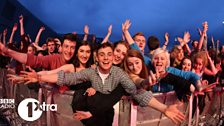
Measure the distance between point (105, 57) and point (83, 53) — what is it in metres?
0.21

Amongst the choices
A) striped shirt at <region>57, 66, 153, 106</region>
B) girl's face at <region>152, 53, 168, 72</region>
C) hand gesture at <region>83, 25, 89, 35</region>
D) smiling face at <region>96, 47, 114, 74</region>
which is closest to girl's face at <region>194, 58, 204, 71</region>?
girl's face at <region>152, 53, 168, 72</region>

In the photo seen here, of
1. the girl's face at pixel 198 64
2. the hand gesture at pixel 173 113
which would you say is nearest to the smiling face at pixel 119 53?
the hand gesture at pixel 173 113

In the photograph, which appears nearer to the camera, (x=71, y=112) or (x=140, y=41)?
(x=71, y=112)

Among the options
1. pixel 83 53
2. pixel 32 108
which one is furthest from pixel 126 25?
pixel 32 108

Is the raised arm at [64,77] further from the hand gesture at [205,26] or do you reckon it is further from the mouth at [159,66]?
the hand gesture at [205,26]

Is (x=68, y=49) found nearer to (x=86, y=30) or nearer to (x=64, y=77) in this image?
(x=64, y=77)

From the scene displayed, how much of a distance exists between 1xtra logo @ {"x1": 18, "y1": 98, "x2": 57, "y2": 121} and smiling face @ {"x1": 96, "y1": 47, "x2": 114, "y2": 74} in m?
0.56

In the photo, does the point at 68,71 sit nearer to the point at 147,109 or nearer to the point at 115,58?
the point at 115,58

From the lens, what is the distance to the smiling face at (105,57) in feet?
9.40

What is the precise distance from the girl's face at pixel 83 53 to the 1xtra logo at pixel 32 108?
479mm

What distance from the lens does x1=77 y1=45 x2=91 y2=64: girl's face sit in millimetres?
2904

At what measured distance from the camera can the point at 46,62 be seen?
2.99 m

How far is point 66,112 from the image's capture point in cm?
284

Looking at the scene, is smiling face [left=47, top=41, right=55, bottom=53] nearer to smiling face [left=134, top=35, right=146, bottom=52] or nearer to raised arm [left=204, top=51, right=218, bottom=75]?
smiling face [left=134, top=35, right=146, bottom=52]
